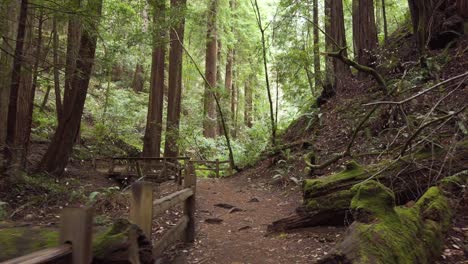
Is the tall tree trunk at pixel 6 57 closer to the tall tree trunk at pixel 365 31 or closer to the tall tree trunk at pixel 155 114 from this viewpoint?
the tall tree trunk at pixel 155 114

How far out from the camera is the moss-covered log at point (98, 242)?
236 centimetres

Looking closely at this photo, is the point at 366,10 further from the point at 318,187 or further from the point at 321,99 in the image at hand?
the point at 318,187

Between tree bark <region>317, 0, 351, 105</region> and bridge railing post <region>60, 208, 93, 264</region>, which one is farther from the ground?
tree bark <region>317, 0, 351, 105</region>

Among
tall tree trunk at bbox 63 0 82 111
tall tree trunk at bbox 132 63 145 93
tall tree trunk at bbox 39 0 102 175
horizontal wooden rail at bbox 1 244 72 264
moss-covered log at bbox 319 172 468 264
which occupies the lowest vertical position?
moss-covered log at bbox 319 172 468 264

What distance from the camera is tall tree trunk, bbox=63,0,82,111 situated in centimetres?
853

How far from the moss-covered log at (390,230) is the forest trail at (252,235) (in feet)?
4.28

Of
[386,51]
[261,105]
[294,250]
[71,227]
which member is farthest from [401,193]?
[261,105]

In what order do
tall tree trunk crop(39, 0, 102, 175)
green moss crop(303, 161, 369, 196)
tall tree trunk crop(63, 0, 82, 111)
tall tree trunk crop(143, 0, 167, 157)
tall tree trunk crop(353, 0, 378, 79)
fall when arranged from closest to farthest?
green moss crop(303, 161, 369, 196) < tall tree trunk crop(63, 0, 82, 111) < tall tree trunk crop(39, 0, 102, 175) < tall tree trunk crop(353, 0, 378, 79) < tall tree trunk crop(143, 0, 167, 157)

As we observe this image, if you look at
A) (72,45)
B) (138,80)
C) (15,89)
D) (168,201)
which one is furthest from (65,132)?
(138,80)

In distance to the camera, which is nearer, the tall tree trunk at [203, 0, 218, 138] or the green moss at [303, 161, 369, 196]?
the green moss at [303, 161, 369, 196]

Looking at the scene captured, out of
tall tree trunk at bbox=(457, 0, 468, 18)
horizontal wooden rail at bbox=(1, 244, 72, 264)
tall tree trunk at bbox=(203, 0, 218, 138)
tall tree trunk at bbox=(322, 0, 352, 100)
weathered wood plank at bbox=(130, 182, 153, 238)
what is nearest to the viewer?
horizontal wooden rail at bbox=(1, 244, 72, 264)

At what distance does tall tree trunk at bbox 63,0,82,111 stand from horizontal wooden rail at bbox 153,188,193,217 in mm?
4823

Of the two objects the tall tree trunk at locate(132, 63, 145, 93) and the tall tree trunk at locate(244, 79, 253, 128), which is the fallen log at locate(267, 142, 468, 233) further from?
the tall tree trunk at locate(244, 79, 253, 128)

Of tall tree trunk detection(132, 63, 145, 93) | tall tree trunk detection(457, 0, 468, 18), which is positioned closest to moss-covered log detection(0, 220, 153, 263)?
tall tree trunk detection(457, 0, 468, 18)
